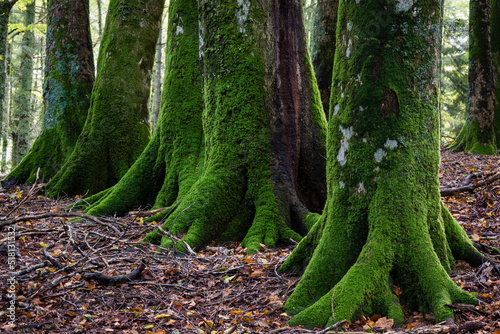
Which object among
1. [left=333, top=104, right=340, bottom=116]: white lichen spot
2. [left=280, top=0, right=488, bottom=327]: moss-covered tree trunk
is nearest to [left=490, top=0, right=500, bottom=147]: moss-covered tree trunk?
[left=280, top=0, right=488, bottom=327]: moss-covered tree trunk

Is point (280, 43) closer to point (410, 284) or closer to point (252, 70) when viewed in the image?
point (252, 70)

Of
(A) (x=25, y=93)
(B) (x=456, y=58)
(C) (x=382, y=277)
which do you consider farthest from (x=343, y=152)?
(B) (x=456, y=58)

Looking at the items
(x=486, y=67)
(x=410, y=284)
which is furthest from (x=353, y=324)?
(x=486, y=67)

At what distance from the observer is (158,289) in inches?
141

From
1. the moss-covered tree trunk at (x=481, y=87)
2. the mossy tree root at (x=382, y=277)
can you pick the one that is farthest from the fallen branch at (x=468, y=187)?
the moss-covered tree trunk at (x=481, y=87)

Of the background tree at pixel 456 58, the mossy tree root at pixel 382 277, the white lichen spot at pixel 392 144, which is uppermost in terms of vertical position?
the background tree at pixel 456 58

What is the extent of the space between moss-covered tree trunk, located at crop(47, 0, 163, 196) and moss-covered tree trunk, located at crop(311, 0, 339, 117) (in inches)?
156

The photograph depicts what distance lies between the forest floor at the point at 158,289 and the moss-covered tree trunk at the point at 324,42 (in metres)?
5.08

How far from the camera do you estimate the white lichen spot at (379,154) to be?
321 cm

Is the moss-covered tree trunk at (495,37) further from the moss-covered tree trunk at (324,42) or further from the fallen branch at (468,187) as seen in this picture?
the fallen branch at (468,187)

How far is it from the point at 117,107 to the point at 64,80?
8.31ft

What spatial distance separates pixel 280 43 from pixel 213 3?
117 centimetres

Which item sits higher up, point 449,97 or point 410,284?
point 449,97

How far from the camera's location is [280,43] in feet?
18.7
